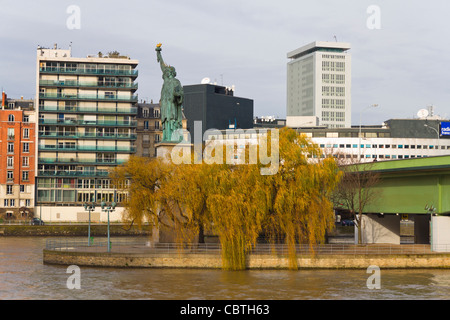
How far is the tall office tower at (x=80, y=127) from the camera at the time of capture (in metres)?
116

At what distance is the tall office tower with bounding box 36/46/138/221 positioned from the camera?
379ft

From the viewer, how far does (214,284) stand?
45781 mm

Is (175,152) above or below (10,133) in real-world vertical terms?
below

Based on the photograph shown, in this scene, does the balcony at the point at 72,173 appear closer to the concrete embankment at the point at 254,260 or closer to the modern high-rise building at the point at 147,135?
the modern high-rise building at the point at 147,135

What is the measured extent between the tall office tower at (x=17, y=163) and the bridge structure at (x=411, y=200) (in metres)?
61.1

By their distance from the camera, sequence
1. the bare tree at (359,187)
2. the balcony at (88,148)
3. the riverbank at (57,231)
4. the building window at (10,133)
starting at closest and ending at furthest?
1. the bare tree at (359,187)
2. the riverbank at (57,231)
3. the building window at (10,133)
4. the balcony at (88,148)

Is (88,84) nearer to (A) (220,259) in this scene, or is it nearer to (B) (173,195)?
(B) (173,195)

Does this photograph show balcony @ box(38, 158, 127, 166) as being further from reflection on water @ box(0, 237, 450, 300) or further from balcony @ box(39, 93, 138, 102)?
reflection on water @ box(0, 237, 450, 300)

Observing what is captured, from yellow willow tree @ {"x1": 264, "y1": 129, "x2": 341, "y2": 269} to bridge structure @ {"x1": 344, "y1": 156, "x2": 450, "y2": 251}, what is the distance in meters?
8.80

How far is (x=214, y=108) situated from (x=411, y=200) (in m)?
127

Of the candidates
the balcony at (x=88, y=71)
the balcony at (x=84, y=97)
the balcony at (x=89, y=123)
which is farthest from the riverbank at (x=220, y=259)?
the balcony at (x=88, y=71)

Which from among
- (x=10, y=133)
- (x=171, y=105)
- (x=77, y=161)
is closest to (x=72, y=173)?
(x=77, y=161)

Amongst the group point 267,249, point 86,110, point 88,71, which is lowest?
point 267,249

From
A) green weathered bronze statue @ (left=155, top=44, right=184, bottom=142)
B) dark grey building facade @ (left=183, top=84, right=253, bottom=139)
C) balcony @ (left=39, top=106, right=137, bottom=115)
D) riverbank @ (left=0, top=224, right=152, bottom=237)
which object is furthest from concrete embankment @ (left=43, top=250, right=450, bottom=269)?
dark grey building facade @ (left=183, top=84, right=253, bottom=139)
